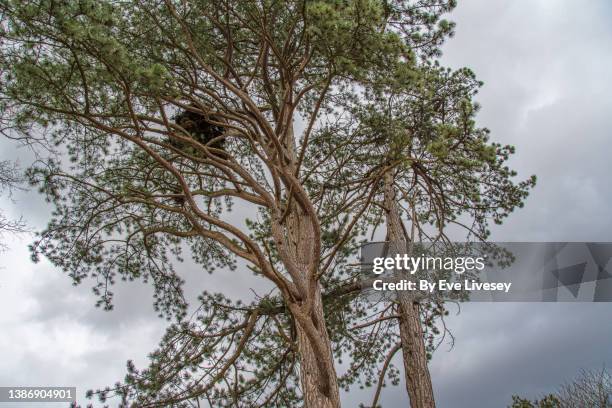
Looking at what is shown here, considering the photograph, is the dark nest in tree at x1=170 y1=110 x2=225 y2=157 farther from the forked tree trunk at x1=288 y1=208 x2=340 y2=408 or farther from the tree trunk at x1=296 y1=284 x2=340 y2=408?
the tree trunk at x1=296 y1=284 x2=340 y2=408

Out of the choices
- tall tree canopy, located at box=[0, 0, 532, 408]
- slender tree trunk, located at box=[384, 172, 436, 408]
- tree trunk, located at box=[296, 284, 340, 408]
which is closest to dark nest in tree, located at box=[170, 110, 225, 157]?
tall tree canopy, located at box=[0, 0, 532, 408]

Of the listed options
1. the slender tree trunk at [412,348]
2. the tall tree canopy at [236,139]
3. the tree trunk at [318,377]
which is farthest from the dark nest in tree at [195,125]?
the slender tree trunk at [412,348]

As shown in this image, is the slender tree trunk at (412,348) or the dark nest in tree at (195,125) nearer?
the dark nest in tree at (195,125)

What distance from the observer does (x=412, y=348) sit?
22.5 ft

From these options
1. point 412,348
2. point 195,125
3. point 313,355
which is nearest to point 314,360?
point 313,355

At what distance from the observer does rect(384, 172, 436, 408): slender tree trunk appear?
6.62 m

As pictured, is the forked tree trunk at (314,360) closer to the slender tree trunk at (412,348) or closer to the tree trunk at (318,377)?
the tree trunk at (318,377)

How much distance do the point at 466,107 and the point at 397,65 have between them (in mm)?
1120

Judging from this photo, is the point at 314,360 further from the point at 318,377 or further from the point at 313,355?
the point at 318,377

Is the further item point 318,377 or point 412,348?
point 412,348

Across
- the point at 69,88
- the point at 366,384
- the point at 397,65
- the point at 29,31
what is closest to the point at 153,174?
the point at 69,88

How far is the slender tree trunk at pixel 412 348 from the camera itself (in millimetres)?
6617

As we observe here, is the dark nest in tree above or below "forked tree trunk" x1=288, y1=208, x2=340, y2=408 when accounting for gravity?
above

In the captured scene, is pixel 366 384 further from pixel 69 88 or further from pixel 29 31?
pixel 29 31
